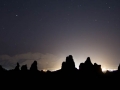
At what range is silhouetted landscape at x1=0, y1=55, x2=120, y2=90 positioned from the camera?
165 ft

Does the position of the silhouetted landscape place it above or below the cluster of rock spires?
below

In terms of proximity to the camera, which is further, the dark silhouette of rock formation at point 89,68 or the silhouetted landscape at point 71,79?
the dark silhouette of rock formation at point 89,68

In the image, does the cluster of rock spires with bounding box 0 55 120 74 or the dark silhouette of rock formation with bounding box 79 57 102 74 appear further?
the cluster of rock spires with bounding box 0 55 120 74

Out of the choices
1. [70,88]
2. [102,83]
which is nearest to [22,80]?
[70,88]

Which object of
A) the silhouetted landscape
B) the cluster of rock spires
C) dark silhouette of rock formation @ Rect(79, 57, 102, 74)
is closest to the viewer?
the silhouetted landscape

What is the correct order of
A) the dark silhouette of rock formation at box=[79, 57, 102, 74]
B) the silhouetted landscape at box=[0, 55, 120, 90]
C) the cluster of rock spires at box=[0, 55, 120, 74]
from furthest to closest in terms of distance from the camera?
the cluster of rock spires at box=[0, 55, 120, 74] → the dark silhouette of rock formation at box=[79, 57, 102, 74] → the silhouetted landscape at box=[0, 55, 120, 90]

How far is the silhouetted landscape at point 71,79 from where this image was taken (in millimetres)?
50281

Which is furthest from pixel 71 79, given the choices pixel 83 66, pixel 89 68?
pixel 89 68

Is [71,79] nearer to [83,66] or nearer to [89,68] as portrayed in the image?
[83,66]

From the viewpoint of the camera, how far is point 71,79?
53688 mm

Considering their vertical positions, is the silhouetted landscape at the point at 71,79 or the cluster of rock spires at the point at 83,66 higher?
the cluster of rock spires at the point at 83,66

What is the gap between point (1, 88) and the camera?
52781mm

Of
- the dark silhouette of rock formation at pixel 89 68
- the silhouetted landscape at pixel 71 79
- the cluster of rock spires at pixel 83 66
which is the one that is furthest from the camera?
the cluster of rock spires at pixel 83 66

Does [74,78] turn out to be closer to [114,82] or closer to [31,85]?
[114,82]
